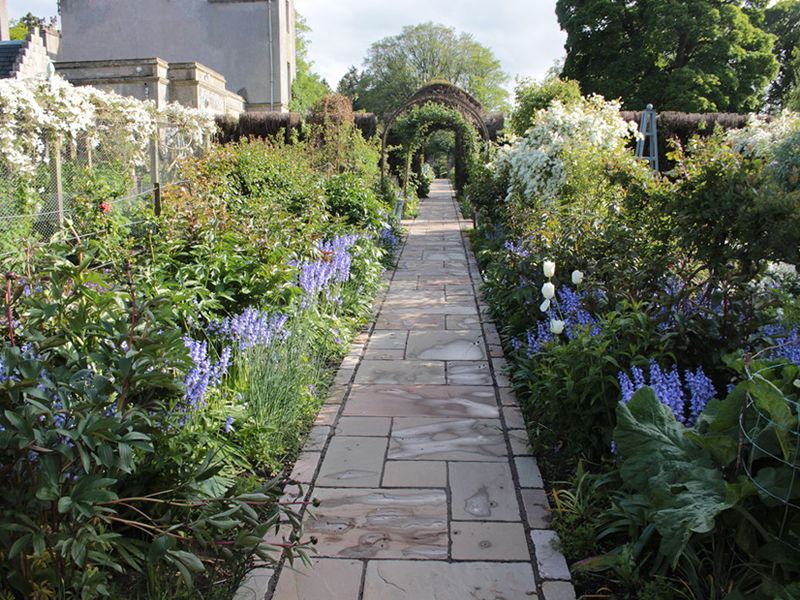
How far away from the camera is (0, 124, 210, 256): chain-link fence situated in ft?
17.8

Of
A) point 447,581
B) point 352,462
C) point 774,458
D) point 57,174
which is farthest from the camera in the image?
point 57,174

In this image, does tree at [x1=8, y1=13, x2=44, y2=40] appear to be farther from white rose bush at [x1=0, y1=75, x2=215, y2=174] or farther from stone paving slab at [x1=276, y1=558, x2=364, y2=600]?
stone paving slab at [x1=276, y1=558, x2=364, y2=600]

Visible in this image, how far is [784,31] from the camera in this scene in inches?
992

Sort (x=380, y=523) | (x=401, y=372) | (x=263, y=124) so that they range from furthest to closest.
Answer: (x=263, y=124) → (x=401, y=372) → (x=380, y=523)

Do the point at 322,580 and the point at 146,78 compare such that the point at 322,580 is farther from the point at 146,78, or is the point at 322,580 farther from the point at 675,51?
the point at 675,51

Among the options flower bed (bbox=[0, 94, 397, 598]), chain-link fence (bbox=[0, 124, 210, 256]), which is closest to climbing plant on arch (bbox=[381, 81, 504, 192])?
chain-link fence (bbox=[0, 124, 210, 256])

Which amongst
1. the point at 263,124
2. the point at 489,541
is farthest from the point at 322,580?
the point at 263,124

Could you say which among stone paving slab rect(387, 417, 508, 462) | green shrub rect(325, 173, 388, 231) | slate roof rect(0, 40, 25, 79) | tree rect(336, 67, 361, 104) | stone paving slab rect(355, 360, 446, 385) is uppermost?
tree rect(336, 67, 361, 104)

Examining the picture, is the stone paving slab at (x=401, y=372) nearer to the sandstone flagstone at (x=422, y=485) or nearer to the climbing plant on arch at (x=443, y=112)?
the sandstone flagstone at (x=422, y=485)

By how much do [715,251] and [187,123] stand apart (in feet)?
34.1

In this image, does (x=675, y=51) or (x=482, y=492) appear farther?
(x=675, y=51)

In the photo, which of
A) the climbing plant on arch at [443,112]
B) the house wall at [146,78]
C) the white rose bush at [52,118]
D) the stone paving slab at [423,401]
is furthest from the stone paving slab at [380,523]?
the house wall at [146,78]

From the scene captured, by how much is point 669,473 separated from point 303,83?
31954mm

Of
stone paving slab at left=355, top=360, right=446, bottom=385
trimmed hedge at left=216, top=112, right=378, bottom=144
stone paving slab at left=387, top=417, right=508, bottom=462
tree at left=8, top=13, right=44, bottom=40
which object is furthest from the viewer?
tree at left=8, top=13, right=44, bottom=40
